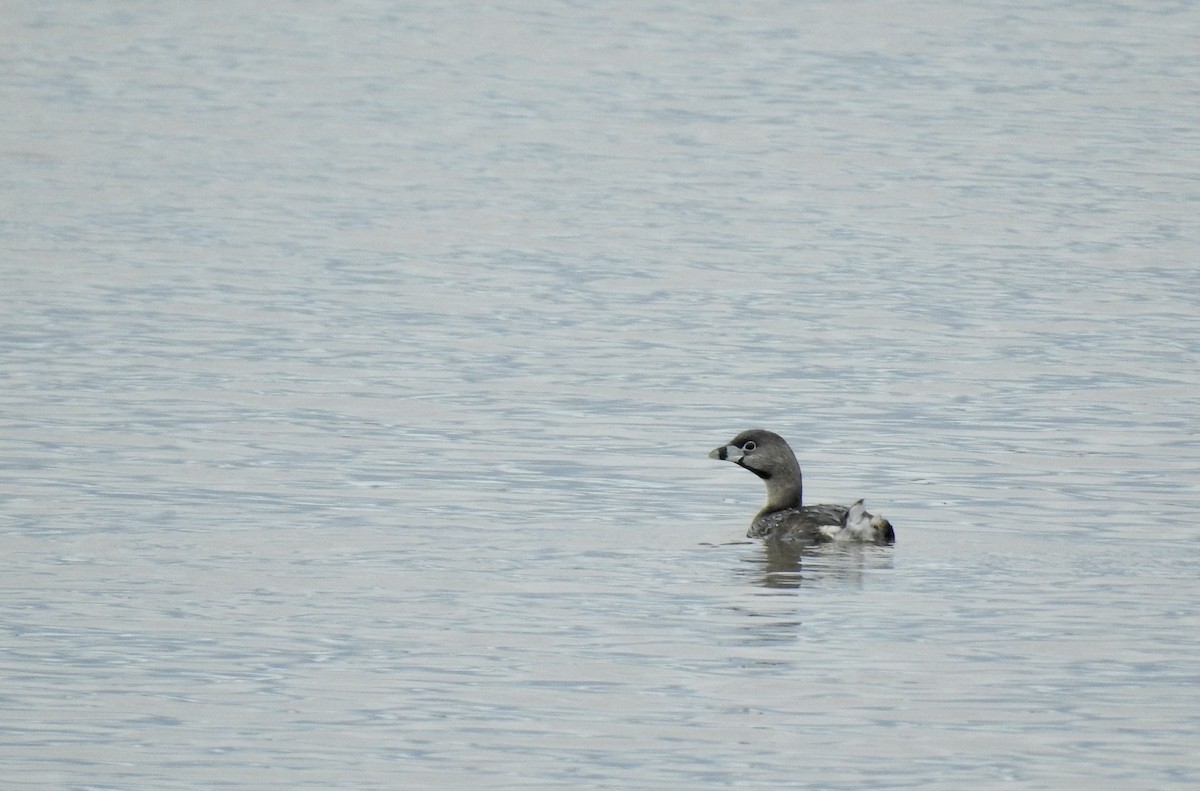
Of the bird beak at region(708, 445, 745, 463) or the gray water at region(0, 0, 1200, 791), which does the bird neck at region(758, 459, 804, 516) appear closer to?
the bird beak at region(708, 445, 745, 463)

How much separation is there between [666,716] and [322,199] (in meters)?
23.4

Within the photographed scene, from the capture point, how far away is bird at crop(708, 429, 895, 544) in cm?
1484

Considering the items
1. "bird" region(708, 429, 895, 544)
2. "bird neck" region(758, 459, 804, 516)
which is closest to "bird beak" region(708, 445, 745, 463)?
"bird" region(708, 429, 895, 544)

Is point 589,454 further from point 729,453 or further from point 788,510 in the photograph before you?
point 788,510

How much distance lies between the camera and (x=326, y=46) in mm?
61500

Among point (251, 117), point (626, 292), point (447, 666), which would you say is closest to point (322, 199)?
point (626, 292)

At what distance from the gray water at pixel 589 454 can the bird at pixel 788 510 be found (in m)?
0.15

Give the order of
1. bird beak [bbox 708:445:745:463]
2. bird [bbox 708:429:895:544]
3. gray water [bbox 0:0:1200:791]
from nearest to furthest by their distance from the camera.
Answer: gray water [bbox 0:0:1200:791] < bird [bbox 708:429:895:544] < bird beak [bbox 708:445:745:463]

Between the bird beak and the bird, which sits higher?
the bird beak

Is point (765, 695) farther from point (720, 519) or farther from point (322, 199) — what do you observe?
point (322, 199)

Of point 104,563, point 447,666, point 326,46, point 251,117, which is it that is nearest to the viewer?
point 447,666

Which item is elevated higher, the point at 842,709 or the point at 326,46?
the point at 326,46

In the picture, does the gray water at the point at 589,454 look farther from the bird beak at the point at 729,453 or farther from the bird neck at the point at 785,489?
the bird neck at the point at 785,489

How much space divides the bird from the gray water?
149mm
